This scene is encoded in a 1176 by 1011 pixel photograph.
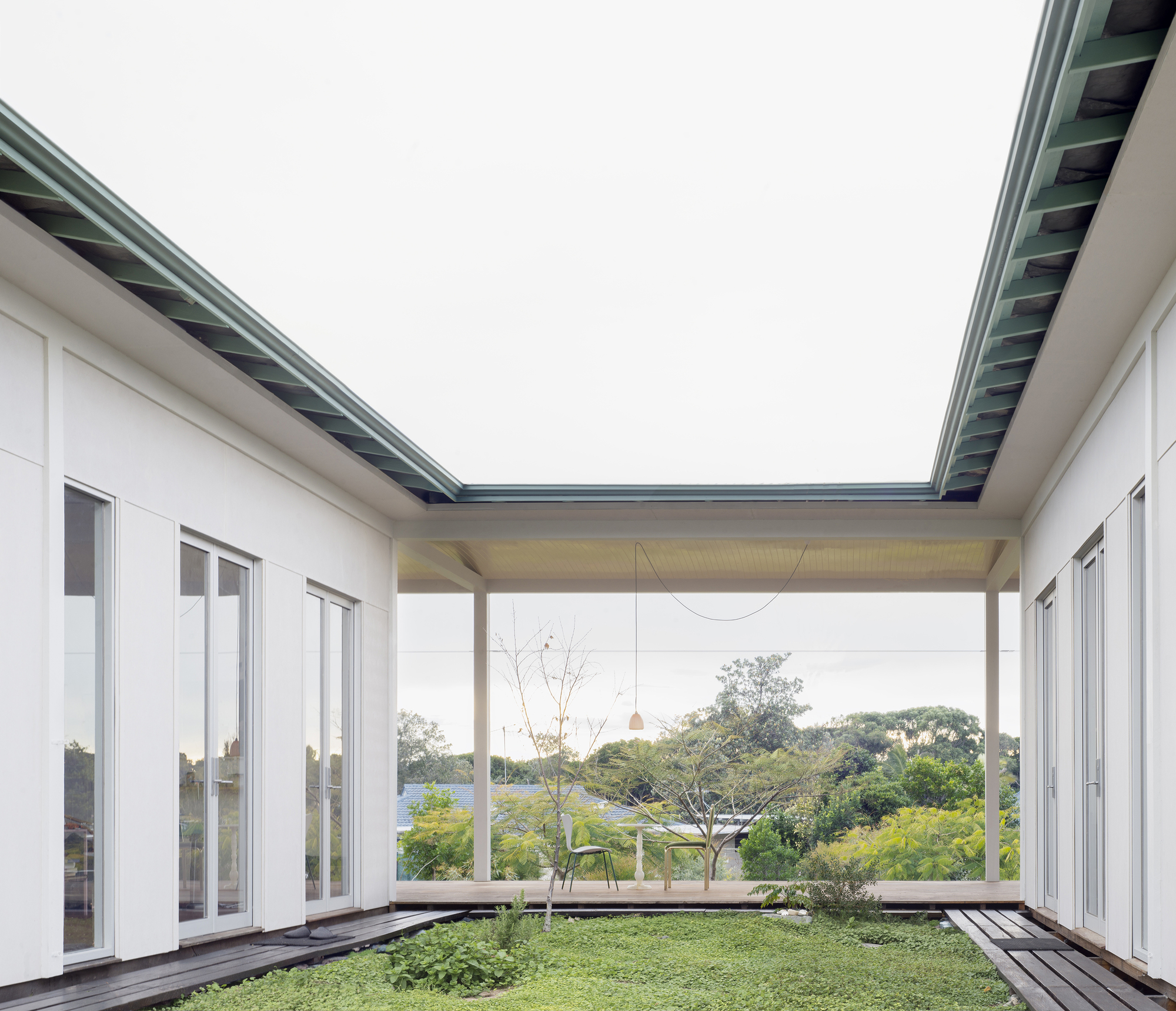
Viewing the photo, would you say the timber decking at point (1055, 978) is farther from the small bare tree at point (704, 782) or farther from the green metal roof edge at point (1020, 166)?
the small bare tree at point (704, 782)

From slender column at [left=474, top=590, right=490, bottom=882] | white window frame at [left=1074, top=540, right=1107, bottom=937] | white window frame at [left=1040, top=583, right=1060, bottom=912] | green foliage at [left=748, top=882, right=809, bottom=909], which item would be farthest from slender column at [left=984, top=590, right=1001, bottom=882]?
slender column at [left=474, top=590, right=490, bottom=882]

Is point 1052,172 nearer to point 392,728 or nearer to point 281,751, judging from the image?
point 281,751

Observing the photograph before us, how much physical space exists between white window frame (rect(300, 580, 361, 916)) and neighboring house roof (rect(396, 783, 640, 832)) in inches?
182

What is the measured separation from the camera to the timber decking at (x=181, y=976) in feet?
16.0

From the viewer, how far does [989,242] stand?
16.9 feet

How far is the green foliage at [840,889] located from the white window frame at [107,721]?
19.2ft

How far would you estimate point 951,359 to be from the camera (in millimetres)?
6855

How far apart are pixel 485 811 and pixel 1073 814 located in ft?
21.5

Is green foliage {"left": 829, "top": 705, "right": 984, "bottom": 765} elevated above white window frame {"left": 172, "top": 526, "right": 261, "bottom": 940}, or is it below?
below

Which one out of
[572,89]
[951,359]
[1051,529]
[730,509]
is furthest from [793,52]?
[730,509]

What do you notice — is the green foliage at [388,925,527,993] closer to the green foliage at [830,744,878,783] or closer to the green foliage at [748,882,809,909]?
the green foliage at [748,882,809,909]

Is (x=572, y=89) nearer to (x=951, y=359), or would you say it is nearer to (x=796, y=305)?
(x=796, y=305)

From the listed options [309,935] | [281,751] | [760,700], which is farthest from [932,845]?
[281,751]

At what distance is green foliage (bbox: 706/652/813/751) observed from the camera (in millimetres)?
16312
